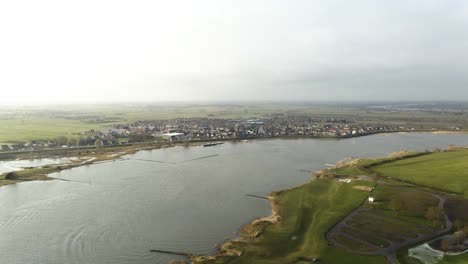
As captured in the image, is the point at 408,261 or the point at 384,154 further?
the point at 384,154

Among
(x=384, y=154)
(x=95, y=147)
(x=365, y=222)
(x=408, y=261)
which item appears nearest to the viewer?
(x=408, y=261)

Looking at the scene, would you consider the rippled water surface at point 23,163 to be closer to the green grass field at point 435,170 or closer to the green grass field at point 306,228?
the green grass field at point 306,228

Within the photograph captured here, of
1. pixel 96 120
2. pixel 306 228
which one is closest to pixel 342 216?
pixel 306 228

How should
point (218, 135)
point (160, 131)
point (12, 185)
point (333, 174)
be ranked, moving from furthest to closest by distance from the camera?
1. point (160, 131)
2. point (218, 135)
3. point (333, 174)
4. point (12, 185)

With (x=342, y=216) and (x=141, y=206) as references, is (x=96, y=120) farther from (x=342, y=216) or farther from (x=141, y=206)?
(x=342, y=216)

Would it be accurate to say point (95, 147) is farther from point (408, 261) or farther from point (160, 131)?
point (408, 261)

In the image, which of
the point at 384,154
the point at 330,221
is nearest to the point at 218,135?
the point at 384,154
